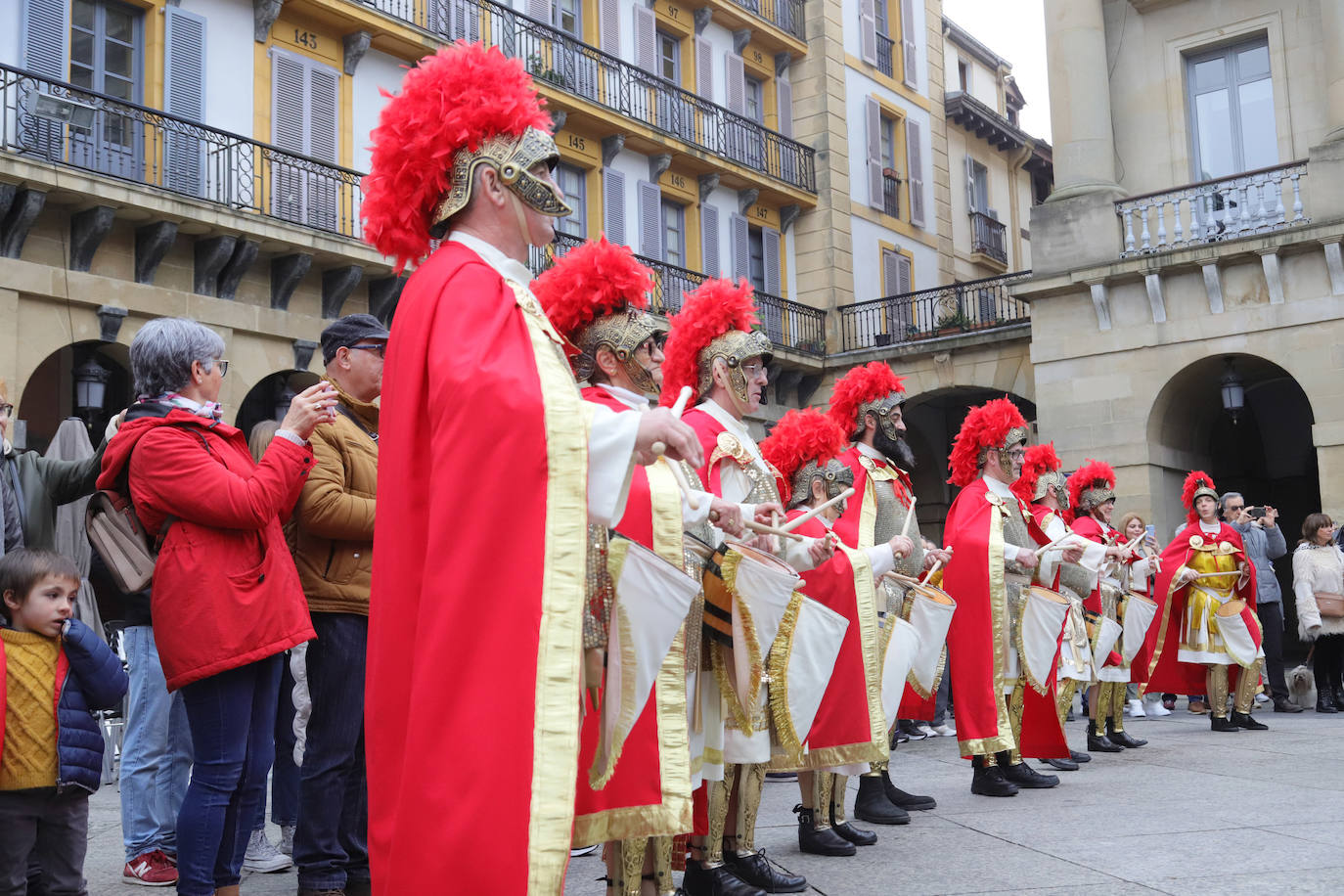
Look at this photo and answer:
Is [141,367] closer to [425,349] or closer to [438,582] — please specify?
[425,349]

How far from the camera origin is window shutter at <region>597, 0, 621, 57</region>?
2292 centimetres

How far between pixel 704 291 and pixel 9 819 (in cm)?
328

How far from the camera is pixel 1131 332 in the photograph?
1989cm

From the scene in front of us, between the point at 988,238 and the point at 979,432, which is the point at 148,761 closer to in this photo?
the point at 979,432

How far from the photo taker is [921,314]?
86.0 ft

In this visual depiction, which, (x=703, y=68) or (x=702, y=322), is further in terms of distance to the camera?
(x=703, y=68)

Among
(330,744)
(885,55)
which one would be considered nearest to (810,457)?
(330,744)

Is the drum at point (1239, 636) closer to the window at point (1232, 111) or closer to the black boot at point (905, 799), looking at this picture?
the black boot at point (905, 799)

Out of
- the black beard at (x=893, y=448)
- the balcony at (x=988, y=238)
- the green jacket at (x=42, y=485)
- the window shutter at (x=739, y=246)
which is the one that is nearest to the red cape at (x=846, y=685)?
the black beard at (x=893, y=448)

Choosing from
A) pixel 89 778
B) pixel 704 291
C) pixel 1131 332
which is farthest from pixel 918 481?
pixel 89 778

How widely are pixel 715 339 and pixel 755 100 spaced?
2228 centimetres

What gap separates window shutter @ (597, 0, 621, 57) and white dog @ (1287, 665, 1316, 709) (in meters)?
14.7

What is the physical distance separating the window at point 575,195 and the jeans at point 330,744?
17.6m

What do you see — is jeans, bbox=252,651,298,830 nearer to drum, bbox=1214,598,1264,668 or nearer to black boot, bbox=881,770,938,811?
black boot, bbox=881,770,938,811
